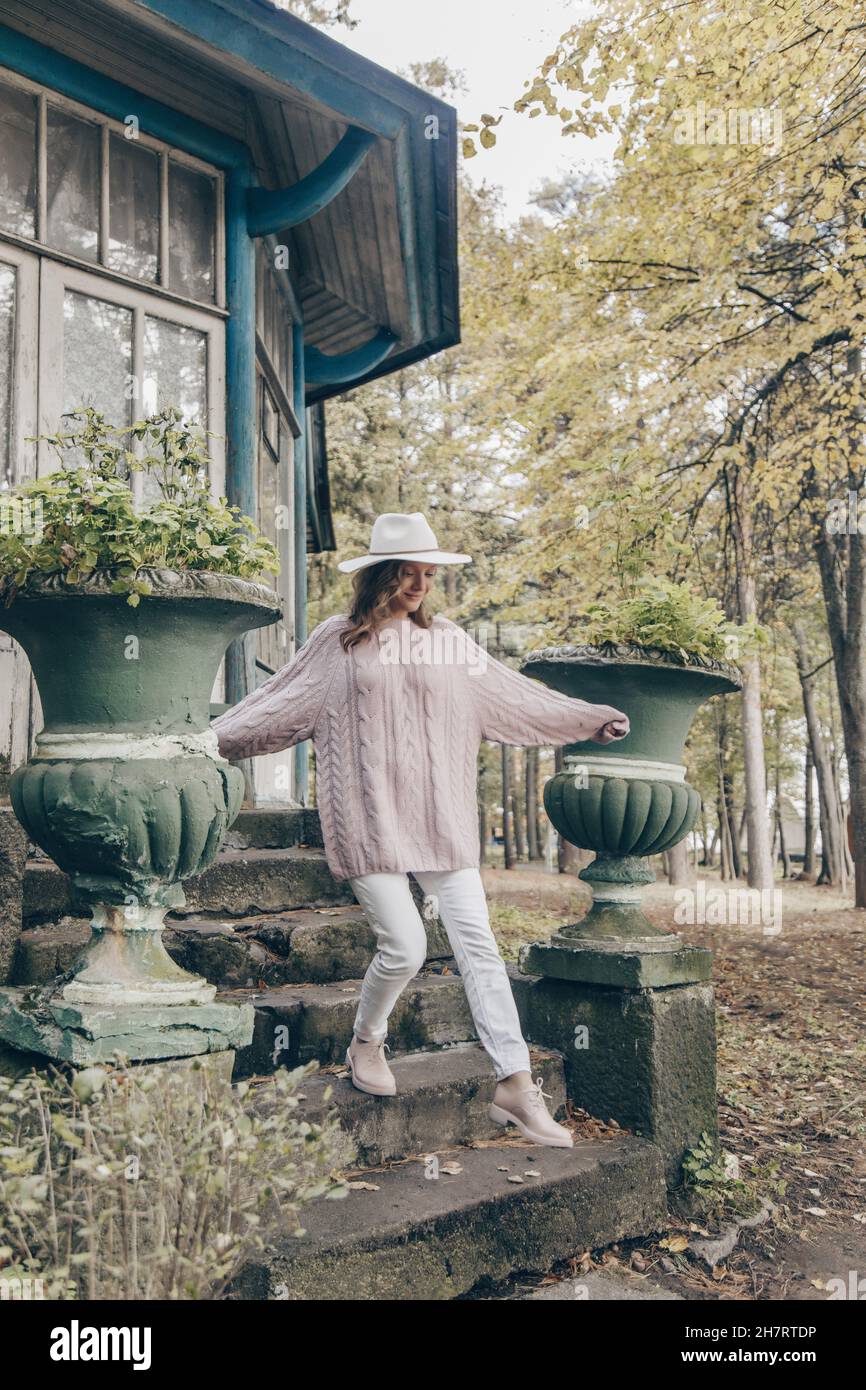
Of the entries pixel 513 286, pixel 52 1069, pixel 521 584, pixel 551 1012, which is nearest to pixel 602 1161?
pixel 551 1012

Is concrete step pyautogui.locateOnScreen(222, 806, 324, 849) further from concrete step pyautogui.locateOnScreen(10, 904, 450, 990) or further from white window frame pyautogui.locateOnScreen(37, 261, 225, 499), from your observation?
white window frame pyautogui.locateOnScreen(37, 261, 225, 499)

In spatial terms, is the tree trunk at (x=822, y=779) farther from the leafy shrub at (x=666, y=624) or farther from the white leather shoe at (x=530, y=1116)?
the white leather shoe at (x=530, y=1116)

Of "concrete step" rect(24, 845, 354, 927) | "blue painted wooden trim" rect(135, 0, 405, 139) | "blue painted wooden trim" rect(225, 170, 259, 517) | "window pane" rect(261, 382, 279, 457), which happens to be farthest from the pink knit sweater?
"window pane" rect(261, 382, 279, 457)

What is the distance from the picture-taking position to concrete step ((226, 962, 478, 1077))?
11.5 ft

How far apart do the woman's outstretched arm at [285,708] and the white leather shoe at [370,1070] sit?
0.95 metres

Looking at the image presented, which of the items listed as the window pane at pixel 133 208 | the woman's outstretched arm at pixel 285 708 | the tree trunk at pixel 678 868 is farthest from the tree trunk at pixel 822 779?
the woman's outstretched arm at pixel 285 708

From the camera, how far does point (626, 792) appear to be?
4051 mm

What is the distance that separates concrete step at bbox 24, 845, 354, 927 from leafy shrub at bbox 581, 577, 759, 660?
1.42 m

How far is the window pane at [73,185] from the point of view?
5.11m

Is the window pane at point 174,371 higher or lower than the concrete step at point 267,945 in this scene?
higher

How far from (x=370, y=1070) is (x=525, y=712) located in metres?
1.25

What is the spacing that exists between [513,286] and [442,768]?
8304mm

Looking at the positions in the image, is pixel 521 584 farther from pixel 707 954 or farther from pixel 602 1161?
pixel 602 1161

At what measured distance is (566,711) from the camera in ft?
12.4
